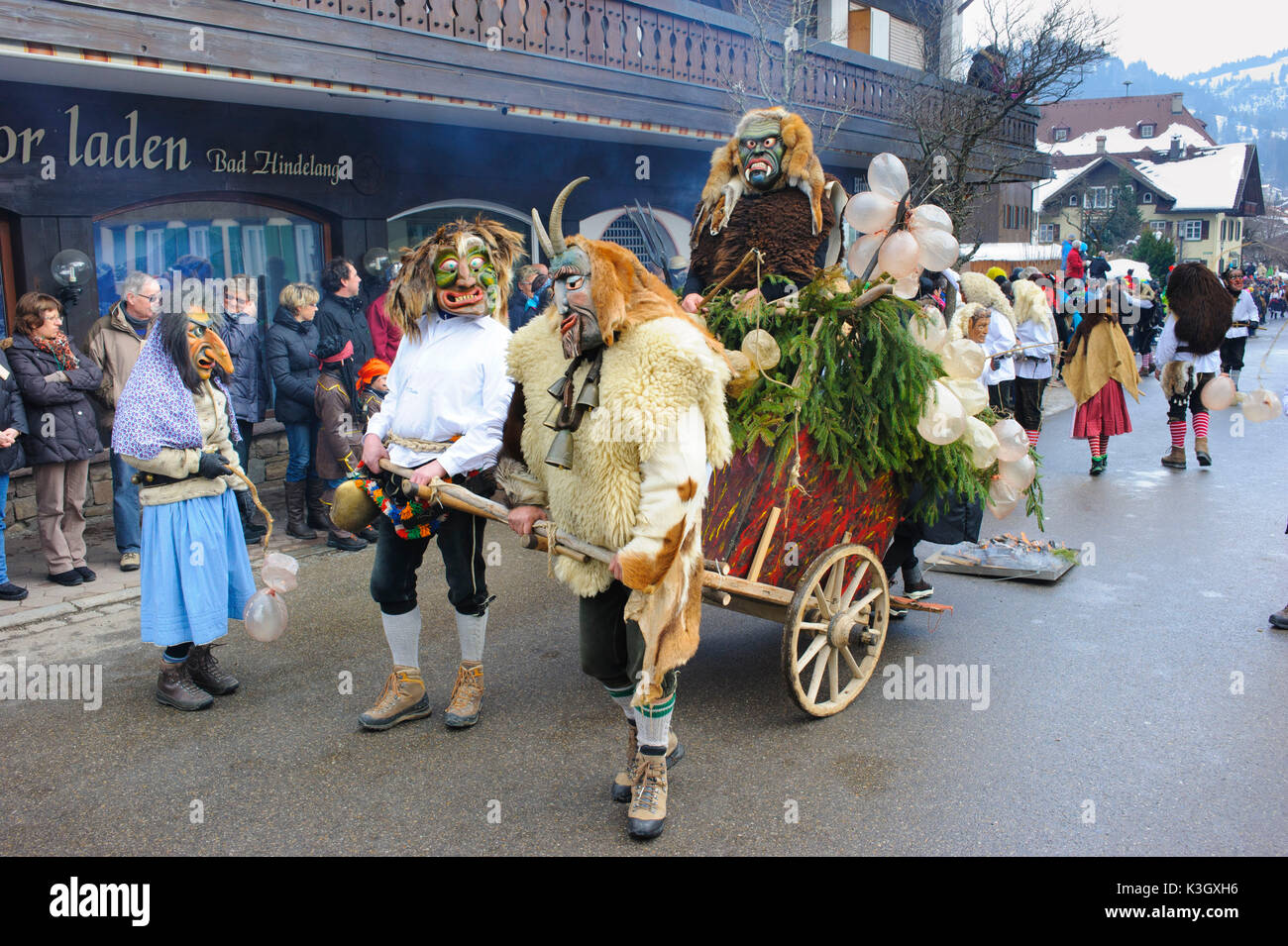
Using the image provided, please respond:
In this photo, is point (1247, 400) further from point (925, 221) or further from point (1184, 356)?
point (1184, 356)

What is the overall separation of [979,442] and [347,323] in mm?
4739

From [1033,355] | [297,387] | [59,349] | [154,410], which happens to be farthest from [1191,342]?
[59,349]

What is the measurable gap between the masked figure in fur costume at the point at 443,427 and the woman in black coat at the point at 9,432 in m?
3.01

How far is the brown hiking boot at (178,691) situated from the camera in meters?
4.43

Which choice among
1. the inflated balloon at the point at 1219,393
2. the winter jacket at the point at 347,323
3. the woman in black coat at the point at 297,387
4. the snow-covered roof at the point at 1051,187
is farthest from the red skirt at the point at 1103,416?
the snow-covered roof at the point at 1051,187

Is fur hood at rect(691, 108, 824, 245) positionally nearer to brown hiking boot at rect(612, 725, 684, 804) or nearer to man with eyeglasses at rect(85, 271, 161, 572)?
brown hiking boot at rect(612, 725, 684, 804)

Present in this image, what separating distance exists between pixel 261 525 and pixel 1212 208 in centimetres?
5727

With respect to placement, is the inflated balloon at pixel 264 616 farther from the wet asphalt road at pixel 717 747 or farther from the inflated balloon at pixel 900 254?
the inflated balloon at pixel 900 254

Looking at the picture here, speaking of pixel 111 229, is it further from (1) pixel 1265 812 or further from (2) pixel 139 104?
(1) pixel 1265 812

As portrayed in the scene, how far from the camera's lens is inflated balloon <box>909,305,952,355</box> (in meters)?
4.38

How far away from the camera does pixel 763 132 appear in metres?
5.30

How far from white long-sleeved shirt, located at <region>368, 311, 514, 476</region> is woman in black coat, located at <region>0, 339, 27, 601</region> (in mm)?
3187

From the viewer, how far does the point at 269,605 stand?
3.92m
